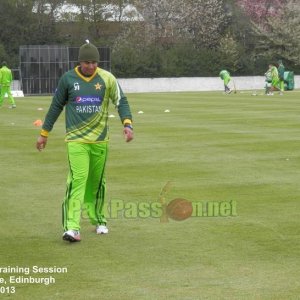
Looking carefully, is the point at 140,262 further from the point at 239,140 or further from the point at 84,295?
the point at 239,140

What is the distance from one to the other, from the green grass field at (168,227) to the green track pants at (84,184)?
0.85 ft

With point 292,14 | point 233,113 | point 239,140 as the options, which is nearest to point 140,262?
point 239,140

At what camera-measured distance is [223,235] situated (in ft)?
31.0

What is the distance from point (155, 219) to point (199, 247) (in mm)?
1686

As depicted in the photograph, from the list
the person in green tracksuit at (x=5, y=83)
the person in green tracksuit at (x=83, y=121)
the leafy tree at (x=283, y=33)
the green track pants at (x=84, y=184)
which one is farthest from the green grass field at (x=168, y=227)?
the leafy tree at (x=283, y=33)

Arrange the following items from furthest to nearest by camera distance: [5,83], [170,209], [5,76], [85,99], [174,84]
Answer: [174,84]
[5,76]
[5,83]
[170,209]
[85,99]

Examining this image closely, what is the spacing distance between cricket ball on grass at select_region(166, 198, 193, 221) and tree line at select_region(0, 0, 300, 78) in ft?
190

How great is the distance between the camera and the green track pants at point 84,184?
30.3ft

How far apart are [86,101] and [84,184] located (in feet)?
2.80

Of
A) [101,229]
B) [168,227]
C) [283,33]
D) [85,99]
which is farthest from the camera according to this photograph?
[283,33]

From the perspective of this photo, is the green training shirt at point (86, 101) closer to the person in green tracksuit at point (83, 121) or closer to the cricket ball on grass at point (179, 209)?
the person in green tracksuit at point (83, 121)

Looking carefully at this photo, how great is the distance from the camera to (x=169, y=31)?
253 ft

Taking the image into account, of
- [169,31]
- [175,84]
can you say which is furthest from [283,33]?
[175,84]

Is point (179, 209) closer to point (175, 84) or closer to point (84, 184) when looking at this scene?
point (84, 184)
